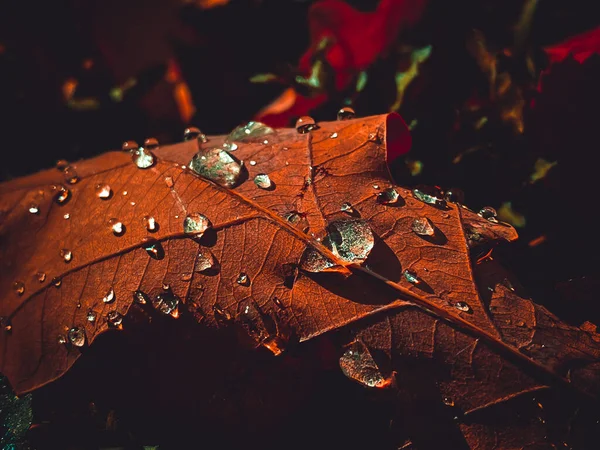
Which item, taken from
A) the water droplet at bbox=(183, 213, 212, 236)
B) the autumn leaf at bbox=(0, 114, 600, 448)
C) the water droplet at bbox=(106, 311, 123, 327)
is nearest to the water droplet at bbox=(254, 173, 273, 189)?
the autumn leaf at bbox=(0, 114, 600, 448)

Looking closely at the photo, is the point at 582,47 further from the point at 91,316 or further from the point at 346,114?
the point at 91,316

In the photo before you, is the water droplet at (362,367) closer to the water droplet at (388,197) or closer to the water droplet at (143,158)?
the water droplet at (388,197)

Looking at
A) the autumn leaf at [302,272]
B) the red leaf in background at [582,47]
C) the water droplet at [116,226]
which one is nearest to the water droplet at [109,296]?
the autumn leaf at [302,272]

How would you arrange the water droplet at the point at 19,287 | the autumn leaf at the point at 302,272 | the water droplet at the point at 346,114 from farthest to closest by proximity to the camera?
the water droplet at the point at 346,114, the water droplet at the point at 19,287, the autumn leaf at the point at 302,272

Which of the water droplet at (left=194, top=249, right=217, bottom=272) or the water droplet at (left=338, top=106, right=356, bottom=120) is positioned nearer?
the water droplet at (left=194, top=249, right=217, bottom=272)

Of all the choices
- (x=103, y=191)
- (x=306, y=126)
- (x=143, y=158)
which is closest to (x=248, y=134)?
(x=306, y=126)

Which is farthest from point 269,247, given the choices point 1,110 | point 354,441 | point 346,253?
point 1,110

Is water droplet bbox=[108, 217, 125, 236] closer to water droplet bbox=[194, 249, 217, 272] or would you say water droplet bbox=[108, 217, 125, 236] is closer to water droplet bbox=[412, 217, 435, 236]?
water droplet bbox=[194, 249, 217, 272]
